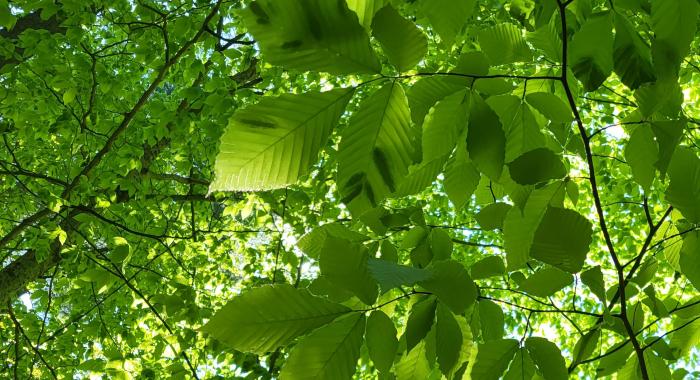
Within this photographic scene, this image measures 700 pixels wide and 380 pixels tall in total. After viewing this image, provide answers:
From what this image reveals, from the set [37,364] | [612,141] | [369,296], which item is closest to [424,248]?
[369,296]

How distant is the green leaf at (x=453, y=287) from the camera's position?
79 centimetres

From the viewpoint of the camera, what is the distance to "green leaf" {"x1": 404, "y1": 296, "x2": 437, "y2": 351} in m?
0.82

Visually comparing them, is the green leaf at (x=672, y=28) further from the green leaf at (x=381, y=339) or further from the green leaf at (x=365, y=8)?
the green leaf at (x=381, y=339)

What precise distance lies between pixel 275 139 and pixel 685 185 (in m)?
0.67

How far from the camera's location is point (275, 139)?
0.58 meters

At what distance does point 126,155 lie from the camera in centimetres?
432

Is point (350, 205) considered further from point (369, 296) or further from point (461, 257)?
point (461, 257)

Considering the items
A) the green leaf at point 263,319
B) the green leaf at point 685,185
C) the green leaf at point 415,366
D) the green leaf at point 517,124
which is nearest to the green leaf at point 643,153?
the green leaf at point 685,185

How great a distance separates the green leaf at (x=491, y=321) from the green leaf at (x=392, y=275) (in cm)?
52

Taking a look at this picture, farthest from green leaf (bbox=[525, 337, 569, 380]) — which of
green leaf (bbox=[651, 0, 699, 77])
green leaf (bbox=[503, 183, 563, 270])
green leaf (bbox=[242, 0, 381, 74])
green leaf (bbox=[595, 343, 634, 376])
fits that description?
green leaf (bbox=[242, 0, 381, 74])

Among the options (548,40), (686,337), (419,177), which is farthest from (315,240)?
(686,337)

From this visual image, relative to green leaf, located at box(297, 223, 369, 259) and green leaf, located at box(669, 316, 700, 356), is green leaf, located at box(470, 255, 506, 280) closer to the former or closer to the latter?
green leaf, located at box(297, 223, 369, 259)

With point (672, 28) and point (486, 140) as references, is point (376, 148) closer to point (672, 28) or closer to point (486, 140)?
point (486, 140)

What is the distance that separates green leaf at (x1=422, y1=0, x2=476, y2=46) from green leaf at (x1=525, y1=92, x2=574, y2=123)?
17.9 inches
